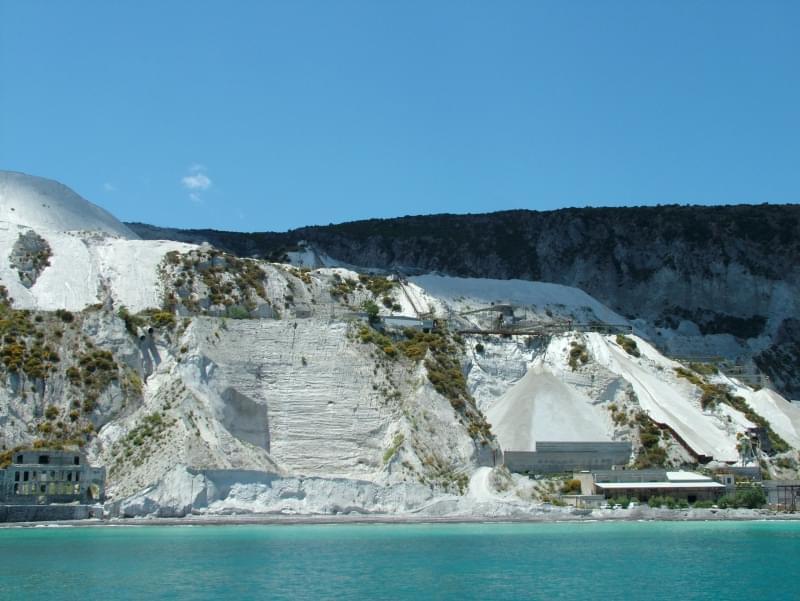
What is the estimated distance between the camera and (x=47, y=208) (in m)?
103

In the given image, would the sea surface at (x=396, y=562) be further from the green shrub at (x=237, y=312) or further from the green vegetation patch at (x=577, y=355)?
the green shrub at (x=237, y=312)

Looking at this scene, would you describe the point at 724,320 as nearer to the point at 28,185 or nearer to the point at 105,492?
the point at 28,185

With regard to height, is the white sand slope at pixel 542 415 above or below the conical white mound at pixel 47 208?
below

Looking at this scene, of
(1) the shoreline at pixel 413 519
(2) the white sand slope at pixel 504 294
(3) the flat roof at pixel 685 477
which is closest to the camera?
(1) the shoreline at pixel 413 519

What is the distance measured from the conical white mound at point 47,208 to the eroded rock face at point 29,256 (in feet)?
15.1

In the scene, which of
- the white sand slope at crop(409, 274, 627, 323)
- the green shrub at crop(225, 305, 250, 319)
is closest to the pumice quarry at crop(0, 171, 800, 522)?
the green shrub at crop(225, 305, 250, 319)

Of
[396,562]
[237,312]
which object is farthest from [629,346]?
[396,562]

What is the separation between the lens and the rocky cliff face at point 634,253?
459 feet

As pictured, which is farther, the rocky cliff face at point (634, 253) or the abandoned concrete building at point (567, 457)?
the rocky cliff face at point (634, 253)

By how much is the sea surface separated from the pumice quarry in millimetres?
3568

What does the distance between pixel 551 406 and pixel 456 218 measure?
84.8m

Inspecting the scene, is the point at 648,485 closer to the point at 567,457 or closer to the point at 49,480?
the point at 567,457

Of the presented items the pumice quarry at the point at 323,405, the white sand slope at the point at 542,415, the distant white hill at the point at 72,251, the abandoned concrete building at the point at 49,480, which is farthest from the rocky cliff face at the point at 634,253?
the abandoned concrete building at the point at 49,480

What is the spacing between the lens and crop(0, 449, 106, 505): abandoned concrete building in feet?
214
